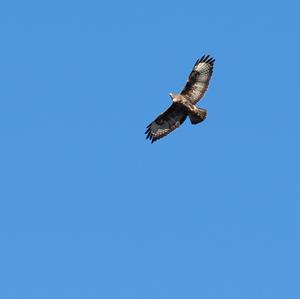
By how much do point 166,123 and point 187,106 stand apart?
208 cm

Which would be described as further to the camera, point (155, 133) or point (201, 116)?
point (155, 133)

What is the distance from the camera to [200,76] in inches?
1512

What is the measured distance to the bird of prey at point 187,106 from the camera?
123ft

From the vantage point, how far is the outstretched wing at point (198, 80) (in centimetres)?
3788

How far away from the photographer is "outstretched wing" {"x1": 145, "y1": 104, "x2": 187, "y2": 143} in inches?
1510

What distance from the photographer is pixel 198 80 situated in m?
38.2

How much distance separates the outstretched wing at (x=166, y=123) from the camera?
38.3m

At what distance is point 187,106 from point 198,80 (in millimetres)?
1635

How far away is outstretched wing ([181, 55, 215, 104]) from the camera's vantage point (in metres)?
37.9

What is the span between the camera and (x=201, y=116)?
36906mm

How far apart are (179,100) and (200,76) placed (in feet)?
5.93

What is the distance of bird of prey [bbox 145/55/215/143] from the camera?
1472 inches

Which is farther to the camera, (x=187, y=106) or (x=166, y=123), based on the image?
(x=166, y=123)

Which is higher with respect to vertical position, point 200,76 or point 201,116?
point 200,76
